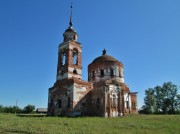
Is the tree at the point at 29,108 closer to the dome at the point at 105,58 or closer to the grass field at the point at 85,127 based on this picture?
the dome at the point at 105,58

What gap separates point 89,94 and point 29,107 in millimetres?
39706

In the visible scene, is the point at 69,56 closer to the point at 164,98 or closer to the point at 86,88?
the point at 86,88

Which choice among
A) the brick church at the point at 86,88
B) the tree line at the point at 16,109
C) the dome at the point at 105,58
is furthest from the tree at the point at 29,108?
the dome at the point at 105,58

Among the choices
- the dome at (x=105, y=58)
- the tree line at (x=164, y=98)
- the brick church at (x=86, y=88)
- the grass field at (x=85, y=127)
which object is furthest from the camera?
the tree line at (x=164, y=98)

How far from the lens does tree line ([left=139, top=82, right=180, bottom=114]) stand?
45.2 meters

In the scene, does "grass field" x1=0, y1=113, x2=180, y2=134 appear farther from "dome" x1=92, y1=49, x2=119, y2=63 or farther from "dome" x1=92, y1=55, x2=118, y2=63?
"dome" x1=92, y1=55, x2=118, y2=63

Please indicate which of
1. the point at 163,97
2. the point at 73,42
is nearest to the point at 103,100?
the point at 73,42

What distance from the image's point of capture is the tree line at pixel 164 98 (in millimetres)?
45153

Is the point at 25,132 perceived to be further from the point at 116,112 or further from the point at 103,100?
the point at 116,112

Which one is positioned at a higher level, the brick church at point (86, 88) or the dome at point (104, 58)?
the dome at point (104, 58)

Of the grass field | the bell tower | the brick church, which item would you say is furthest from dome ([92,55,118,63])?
the grass field

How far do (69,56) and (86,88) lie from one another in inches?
221

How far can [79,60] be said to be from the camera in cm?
3056

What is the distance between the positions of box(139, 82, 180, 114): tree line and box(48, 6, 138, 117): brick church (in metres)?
14.1
